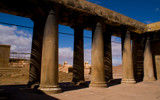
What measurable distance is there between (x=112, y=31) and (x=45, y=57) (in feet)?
32.9

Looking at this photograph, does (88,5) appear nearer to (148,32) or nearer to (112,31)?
(112,31)

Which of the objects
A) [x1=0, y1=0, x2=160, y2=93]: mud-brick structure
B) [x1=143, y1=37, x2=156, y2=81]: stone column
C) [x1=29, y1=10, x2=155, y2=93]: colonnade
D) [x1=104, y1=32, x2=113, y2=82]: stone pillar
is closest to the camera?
[x1=29, y1=10, x2=155, y2=93]: colonnade

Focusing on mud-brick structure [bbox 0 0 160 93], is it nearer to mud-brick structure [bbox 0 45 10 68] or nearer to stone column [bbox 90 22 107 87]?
stone column [bbox 90 22 107 87]

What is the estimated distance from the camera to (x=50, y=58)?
9.20 metres

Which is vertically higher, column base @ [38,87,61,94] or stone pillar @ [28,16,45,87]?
stone pillar @ [28,16,45,87]

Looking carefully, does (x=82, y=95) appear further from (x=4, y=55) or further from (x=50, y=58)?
(x=4, y=55)

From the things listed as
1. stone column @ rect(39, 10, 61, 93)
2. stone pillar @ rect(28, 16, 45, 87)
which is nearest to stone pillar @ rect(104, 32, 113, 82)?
stone pillar @ rect(28, 16, 45, 87)

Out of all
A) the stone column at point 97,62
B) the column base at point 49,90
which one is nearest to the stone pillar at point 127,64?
the stone column at point 97,62

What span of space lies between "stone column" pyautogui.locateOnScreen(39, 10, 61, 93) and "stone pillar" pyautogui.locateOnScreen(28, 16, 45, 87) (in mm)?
2401

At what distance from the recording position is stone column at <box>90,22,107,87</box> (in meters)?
11.8

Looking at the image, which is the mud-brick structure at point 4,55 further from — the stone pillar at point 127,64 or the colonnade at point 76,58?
the stone pillar at point 127,64

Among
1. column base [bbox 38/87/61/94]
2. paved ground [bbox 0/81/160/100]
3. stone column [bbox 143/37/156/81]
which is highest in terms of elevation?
stone column [bbox 143/37/156/81]

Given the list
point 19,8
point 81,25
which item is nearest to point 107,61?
point 81,25

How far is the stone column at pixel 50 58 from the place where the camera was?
8.95 meters
